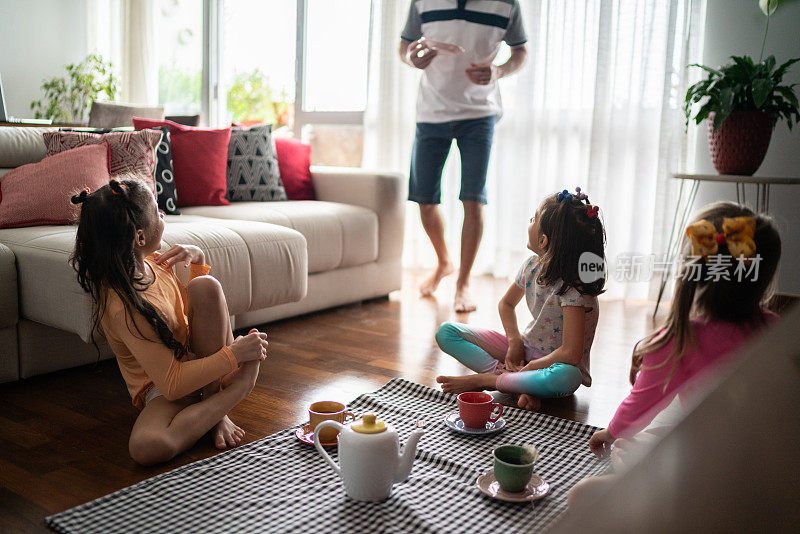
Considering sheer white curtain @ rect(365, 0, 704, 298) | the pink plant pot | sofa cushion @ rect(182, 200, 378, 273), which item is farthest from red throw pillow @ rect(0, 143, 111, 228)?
the pink plant pot

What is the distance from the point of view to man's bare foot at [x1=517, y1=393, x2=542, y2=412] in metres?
1.84

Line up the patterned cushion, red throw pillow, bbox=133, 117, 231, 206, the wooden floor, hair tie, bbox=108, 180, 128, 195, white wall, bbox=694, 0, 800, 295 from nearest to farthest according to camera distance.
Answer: the wooden floor < hair tie, bbox=108, 180, 128, 195 < the patterned cushion < red throw pillow, bbox=133, 117, 231, 206 < white wall, bbox=694, 0, 800, 295

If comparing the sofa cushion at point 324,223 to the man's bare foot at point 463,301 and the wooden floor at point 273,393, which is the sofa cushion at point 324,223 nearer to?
the wooden floor at point 273,393

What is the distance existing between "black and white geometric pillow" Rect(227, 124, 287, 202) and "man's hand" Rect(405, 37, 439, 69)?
2.47 ft

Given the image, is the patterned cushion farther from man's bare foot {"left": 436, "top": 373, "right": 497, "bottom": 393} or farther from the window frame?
the window frame

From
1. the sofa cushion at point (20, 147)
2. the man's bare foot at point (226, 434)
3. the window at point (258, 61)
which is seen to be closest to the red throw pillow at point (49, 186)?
the sofa cushion at point (20, 147)

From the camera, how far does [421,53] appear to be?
125 inches

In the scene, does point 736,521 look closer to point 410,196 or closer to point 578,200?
point 578,200

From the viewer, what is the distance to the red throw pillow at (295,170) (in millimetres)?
3307

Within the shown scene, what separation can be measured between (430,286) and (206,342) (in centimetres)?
183

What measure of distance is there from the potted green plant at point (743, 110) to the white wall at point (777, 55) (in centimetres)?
38

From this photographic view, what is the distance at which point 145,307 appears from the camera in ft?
4.96

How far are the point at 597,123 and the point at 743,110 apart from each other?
801 mm

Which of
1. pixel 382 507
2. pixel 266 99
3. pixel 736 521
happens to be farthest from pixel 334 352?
pixel 266 99
